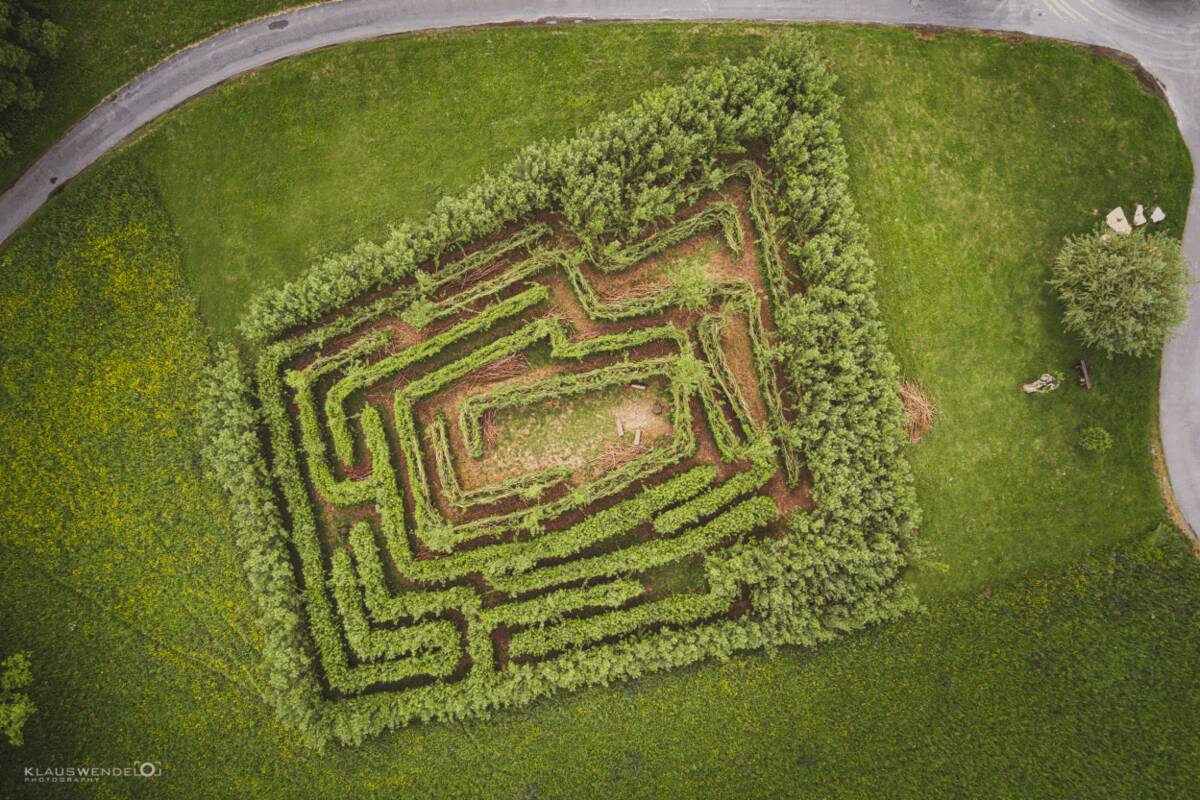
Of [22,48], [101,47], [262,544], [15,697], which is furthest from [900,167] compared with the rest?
[15,697]

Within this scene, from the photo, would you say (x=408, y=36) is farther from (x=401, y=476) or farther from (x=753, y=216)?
(x=401, y=476)

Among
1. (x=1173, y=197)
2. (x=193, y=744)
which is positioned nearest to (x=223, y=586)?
(x=193, y=744)

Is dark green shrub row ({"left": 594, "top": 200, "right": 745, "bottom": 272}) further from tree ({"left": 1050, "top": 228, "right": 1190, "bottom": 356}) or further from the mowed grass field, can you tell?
tree ({"left": 1050, "top": 228, "right": 1190, "bottom": 356})

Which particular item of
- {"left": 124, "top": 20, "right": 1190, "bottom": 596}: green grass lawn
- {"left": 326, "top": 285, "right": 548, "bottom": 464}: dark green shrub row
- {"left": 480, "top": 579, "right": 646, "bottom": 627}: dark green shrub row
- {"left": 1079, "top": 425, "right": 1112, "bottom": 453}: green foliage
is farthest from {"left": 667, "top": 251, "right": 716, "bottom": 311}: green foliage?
{"left": 1079, "top": 425, "right": 1112, "bottom": 453}: green foliage

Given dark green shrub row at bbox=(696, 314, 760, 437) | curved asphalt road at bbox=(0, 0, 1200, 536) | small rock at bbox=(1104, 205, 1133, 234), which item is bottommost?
dark green shrub row at bbox=(696, 314, 760, 437)

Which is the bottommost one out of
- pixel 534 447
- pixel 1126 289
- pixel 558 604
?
pixel 558 604

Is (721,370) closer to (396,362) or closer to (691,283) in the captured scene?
(691,283)

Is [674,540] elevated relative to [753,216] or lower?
lower
